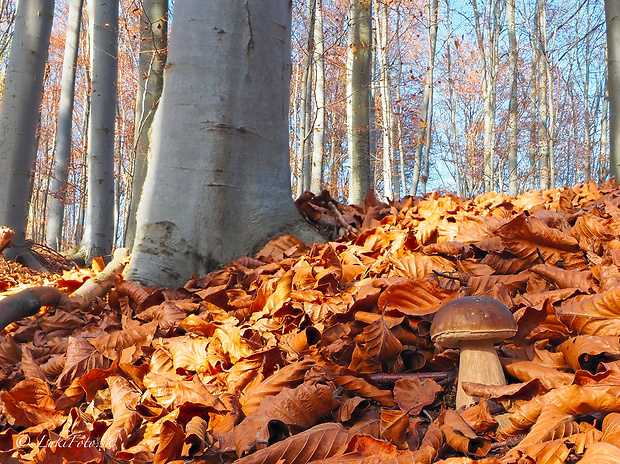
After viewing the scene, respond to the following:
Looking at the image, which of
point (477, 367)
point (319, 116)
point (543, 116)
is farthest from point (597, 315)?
point (543, 116)

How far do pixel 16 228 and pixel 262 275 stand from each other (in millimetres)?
4285

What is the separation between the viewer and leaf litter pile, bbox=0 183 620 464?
43.8 inches

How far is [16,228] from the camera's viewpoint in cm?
516

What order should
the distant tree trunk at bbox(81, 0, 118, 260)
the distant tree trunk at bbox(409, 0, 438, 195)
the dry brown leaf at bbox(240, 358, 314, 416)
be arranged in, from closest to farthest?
the dry brown leaf at bbox(240, 358, 314, 416) → the distant tree trunk at bbox(81, 0, 118, 260) → the distant tree trunk at bbox(409, 0, 438, 195)

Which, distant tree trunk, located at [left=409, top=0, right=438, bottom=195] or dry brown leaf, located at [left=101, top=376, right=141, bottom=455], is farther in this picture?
distant tree trunk, located at [left=409, top=0, right=438, bottom=195]

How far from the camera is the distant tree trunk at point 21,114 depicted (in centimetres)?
503

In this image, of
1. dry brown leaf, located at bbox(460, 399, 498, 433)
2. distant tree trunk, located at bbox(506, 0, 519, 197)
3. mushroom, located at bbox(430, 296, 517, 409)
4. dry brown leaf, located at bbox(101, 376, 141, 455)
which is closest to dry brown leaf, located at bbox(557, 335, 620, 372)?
mushroom, located at bbox(430, 296, 517, 409)

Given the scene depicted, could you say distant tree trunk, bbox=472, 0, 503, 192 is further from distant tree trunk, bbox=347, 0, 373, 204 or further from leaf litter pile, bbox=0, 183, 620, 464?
leaf litter pile, bbox=0, 183, 620, 464

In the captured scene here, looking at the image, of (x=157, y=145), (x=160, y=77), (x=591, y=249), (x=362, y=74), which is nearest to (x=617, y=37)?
(x=362, y=74)

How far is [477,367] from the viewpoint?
1.27 meters

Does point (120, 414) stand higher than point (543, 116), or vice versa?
point (543, 116)

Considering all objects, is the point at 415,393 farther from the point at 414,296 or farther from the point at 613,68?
the point at 613,68

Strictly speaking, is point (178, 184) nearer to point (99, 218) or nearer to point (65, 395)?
point (65, 395)

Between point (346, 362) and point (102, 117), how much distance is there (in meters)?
6.32
